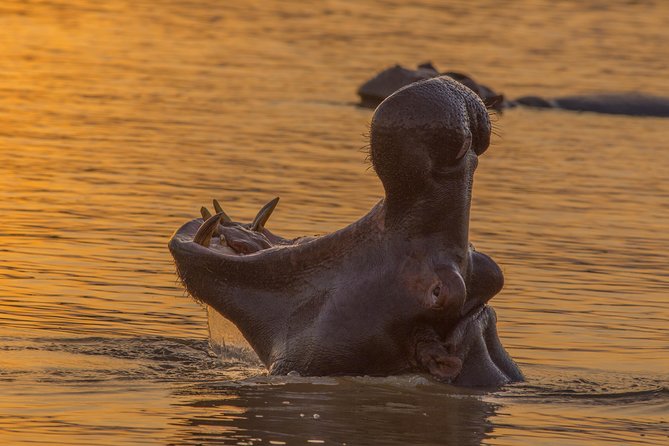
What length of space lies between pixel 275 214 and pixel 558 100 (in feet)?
26.3

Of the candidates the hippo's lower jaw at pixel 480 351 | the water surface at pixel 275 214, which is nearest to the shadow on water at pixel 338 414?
the water surface at pixel 275 214

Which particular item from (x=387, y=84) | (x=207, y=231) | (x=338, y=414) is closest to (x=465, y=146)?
(x=207, y=231)

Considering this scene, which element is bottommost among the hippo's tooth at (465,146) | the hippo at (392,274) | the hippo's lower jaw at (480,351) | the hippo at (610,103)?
the hippo at (610,103)

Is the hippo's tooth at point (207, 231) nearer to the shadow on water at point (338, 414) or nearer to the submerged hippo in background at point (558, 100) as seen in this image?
the shadow on water at point (338, 414)

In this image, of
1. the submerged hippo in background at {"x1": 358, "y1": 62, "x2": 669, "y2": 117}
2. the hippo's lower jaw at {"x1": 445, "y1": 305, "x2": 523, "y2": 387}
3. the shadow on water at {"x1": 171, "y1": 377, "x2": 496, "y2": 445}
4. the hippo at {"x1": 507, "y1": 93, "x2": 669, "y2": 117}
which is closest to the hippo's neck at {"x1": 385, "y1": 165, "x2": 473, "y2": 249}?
the hippo's lower jaw at {"x1": 445, "y1": 305, "x2": 523, "y2": 387}

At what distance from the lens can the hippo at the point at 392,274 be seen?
600cm

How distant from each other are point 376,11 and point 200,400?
22.6 m

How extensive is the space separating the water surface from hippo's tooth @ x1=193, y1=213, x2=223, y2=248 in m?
0.55

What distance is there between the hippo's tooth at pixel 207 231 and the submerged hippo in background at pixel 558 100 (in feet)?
37.4

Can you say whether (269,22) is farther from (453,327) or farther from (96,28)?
(453,327)

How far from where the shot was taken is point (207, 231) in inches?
258

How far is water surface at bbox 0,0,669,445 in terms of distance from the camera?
676 cm

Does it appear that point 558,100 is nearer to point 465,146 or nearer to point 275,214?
point 275,214

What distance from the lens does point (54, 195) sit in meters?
12.3
